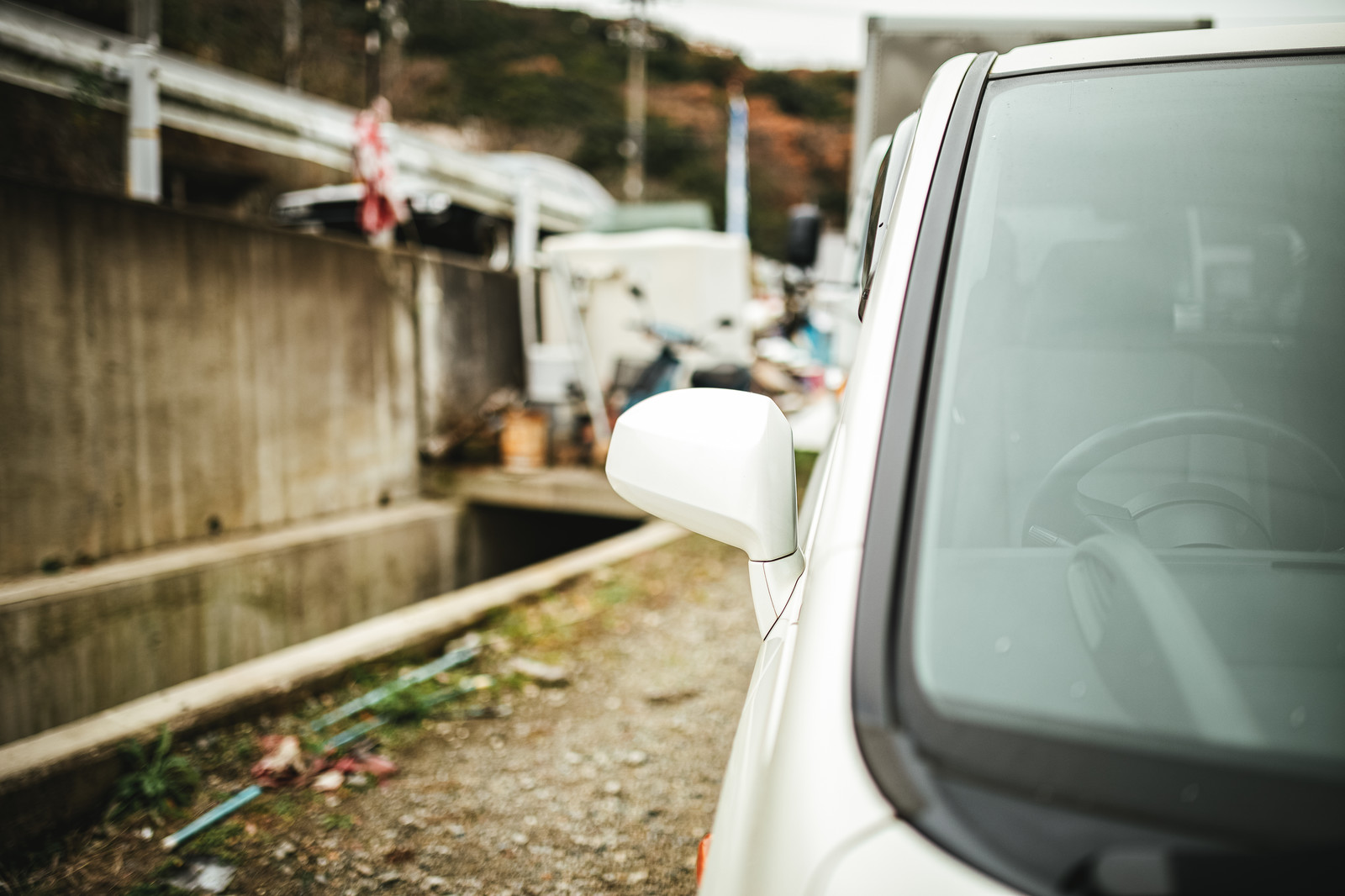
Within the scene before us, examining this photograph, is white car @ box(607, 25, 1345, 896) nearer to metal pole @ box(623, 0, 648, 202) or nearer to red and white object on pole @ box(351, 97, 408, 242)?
red and white object on pole @ box(351, 97, 408, 242)

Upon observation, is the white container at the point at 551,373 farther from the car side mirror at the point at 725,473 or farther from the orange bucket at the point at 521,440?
the car side mirror at the point at 725,473

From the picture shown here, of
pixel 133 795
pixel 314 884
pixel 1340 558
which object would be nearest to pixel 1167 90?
pixel 1340 558

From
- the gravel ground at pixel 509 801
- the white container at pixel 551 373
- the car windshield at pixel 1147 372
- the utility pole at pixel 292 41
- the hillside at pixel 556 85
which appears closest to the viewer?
the car windshield at pixel 1147 372

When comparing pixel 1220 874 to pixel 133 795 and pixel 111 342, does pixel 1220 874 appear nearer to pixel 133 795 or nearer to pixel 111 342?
pixel 133 795

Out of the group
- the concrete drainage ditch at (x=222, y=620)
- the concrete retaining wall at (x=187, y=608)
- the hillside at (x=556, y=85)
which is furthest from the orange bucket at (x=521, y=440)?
the hillside at (x=556, y=85)

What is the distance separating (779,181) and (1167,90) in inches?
1549

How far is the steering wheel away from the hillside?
39.9 ft

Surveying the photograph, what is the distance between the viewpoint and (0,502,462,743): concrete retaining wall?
11.7 feet

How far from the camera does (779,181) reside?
38.3m

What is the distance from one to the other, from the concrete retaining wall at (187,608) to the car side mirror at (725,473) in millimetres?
3759

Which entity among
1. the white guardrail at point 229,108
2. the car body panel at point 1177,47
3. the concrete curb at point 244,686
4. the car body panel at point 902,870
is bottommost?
the concrete curb at point 244,686

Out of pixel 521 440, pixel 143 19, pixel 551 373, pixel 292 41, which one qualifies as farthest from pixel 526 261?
pixel 292 41

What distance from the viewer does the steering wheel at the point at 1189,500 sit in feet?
3.70

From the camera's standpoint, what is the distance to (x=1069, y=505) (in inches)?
44.4
